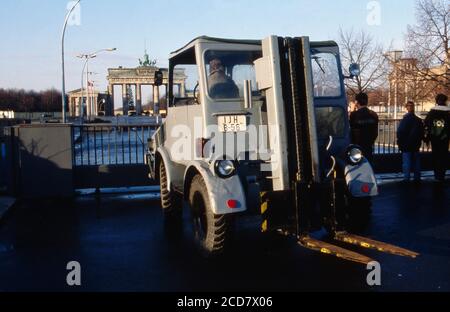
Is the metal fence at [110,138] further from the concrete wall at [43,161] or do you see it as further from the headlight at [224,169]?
the headlight at [224,169]

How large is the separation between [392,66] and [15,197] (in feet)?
73.5

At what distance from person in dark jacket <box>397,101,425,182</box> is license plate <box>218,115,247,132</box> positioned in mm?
6617

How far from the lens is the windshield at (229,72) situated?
616cm

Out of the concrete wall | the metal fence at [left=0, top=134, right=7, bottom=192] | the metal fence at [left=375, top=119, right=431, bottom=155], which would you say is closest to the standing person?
the metal fence at [left=375, top=119, right=431, bottom=155]

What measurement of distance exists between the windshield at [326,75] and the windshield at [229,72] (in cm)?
80

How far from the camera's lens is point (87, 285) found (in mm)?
5184

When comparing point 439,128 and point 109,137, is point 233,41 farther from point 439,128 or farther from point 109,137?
point 439,128

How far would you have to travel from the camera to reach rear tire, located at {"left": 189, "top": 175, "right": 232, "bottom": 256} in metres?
5.69

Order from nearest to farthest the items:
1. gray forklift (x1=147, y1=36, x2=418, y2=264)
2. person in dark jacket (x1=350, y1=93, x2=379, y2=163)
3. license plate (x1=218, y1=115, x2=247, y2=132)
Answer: gray forklift (x1=147, y1=36, x2=418, y2=264) → license plate (x1=218, y1=115, x2=247, y2=132) → person in dark jacket (x1=350, y1=93, x2=379, y2=163)

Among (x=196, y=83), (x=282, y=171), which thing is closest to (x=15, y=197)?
(x=196, y=83)

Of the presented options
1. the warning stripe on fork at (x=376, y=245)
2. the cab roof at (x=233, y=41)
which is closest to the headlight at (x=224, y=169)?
the warning stripe on fork at (x=376, y=245)

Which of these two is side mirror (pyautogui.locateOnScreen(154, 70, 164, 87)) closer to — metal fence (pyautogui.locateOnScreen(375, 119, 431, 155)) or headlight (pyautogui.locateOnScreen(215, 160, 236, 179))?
headlight (pyautogui.locateOnScreen(215, 160, 236, 179))

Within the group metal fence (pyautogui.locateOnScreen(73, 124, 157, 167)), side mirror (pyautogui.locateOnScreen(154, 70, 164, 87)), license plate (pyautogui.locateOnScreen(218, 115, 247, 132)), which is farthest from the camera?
metal fence (pyautogui.locateOnScreen(73, 124, 157, 167))
